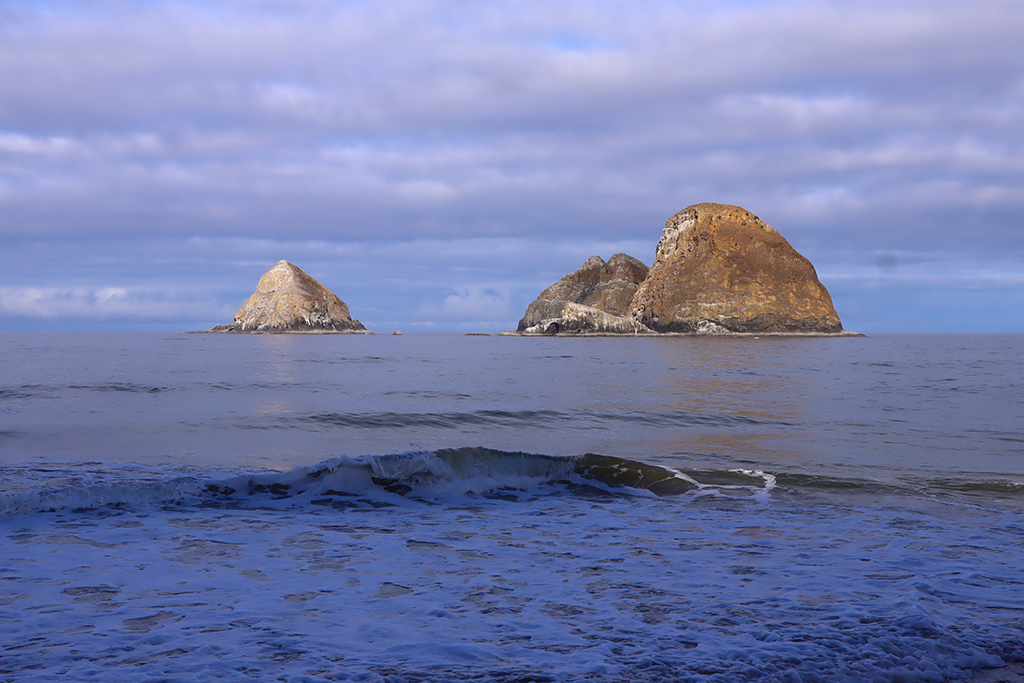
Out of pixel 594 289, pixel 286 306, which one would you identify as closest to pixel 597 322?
pixel 594 289

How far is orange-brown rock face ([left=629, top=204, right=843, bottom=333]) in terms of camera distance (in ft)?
379

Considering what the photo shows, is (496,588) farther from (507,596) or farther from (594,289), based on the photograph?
(594,289)

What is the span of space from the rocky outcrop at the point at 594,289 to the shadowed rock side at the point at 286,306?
2172 inches

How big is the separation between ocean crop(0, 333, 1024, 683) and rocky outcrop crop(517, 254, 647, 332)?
425 ft

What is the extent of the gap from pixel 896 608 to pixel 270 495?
731cm

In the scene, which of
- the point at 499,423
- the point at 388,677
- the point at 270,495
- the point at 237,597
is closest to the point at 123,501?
the point at 270,495

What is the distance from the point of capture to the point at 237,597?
4734 millimetres

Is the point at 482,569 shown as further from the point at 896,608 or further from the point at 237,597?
the point at 896,608

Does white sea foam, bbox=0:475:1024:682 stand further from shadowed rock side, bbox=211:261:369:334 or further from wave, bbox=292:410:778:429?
shadowed rock side, bbox=211:261:369:334

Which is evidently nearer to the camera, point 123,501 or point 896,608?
point 896,608

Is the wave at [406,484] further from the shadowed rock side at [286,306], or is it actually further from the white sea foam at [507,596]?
the shadowed rock side at [286,306]

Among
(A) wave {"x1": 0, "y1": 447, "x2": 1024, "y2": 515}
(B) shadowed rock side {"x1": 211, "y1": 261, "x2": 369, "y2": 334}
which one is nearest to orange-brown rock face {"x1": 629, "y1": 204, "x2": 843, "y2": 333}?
(B) shadowed rock side {"x1": 211, "y1": 261, "x2": 369, "y2": 334}

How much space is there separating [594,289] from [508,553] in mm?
154562

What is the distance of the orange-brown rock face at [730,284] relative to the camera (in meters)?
116
